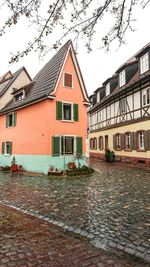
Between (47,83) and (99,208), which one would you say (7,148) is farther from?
(99,208)

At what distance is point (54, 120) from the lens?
16.8 meters

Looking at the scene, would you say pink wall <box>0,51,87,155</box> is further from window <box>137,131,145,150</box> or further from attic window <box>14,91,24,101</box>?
window <box>137,131,145,150</box>

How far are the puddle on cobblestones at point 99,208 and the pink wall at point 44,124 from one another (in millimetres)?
6068

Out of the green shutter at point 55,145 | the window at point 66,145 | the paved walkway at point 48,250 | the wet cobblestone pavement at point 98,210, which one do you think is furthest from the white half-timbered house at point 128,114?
the paved walkway at point 48,250

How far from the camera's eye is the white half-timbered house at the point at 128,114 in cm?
1925

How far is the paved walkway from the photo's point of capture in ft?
12.6

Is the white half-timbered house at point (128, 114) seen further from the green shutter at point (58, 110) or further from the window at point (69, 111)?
the green shutter at point (58, 110)

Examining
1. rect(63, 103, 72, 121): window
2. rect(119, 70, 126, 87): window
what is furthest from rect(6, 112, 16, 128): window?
rect(119, 70, 126, 87): window

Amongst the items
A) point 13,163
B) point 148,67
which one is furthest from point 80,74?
point 13,163

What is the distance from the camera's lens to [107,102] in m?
27.2

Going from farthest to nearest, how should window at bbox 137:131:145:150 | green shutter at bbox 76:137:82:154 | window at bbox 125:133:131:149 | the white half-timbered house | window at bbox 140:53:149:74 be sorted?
window at bbox 125:133:131:149, window at bbox 137:131:145:150, window at bbox 140:53:149:74, the white half-timbered house, green shutter at bbox 76:137:82:154

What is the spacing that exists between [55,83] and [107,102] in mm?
11471

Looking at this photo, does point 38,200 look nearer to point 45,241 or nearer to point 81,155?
point 45,241

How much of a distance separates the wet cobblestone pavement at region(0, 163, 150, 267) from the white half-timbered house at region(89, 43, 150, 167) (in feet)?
30.0
